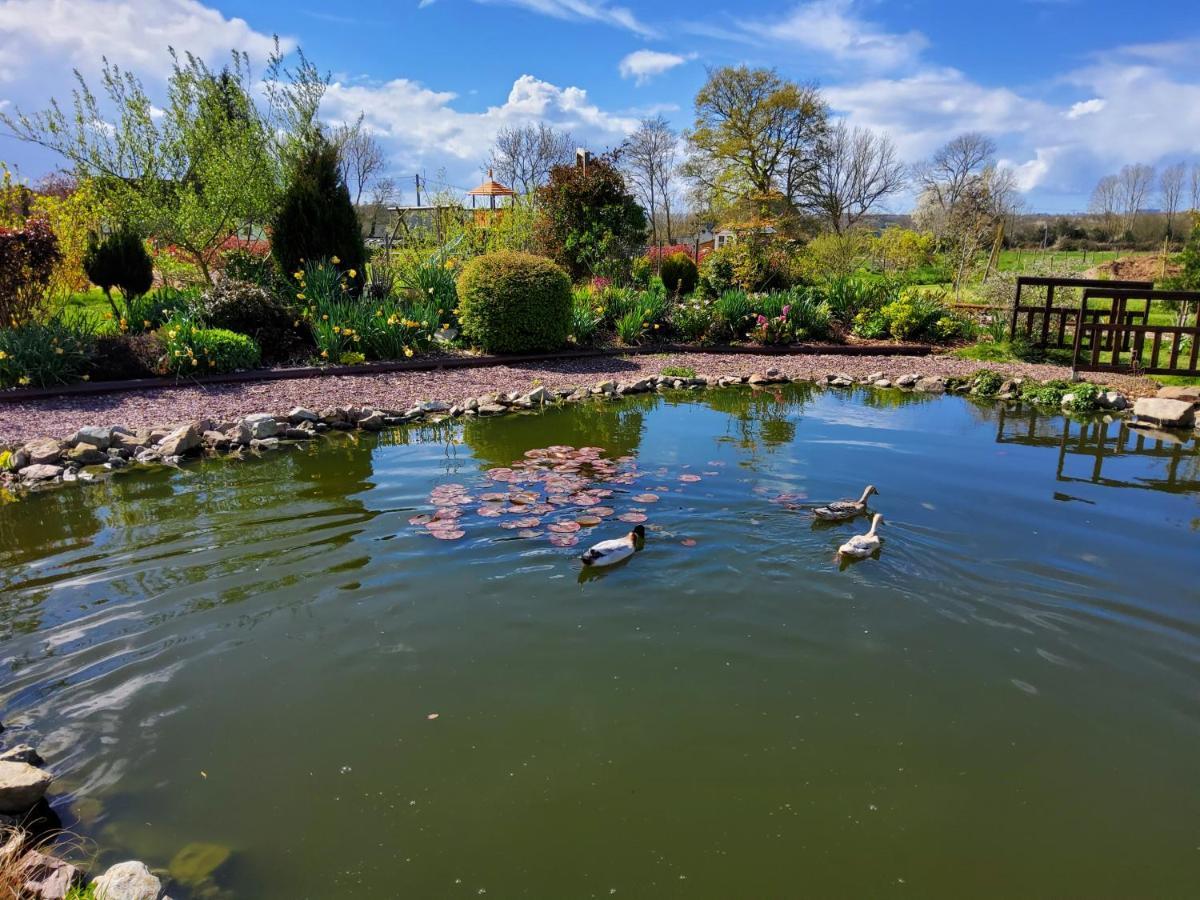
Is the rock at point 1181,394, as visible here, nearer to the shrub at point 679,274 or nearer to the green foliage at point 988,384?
the green foliage at point 988,384

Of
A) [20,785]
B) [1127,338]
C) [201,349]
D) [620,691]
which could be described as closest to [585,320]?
[201,349]

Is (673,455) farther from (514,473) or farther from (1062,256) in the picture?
(1062,256)

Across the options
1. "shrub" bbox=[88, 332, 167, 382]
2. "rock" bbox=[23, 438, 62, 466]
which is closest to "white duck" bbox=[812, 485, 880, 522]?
"rock" bbox=[23, 438, 62, 466]

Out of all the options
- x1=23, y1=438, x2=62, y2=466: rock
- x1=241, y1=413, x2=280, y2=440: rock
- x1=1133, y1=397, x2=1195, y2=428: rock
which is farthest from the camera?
x1=1133, y1=397, x2=1195, y2=428: rock

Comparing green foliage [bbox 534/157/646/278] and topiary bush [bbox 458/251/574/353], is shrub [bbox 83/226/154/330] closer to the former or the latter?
topiary bush [bbox 458/251/574/353]

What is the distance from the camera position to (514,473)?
641cm

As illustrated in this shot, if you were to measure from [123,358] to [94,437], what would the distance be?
2.83 meters

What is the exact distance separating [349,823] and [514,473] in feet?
13.0

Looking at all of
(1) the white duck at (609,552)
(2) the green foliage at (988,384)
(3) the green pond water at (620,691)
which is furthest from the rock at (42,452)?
(2) the green foliage at (988,384)

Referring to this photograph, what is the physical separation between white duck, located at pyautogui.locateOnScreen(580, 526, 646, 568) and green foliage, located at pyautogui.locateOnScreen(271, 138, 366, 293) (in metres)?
8.90

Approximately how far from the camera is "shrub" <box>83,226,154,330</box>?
34.9 feet

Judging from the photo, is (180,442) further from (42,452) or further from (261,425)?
(42,452)

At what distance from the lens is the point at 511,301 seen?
11242 mm

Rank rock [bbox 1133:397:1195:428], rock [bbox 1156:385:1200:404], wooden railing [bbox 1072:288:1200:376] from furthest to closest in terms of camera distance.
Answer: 1. wooden railing [bbox 1072:288:1200:376]
2. rock [bbox 1156:385:1200:404]
3. rock [bbox 1133:397:1195:428]
